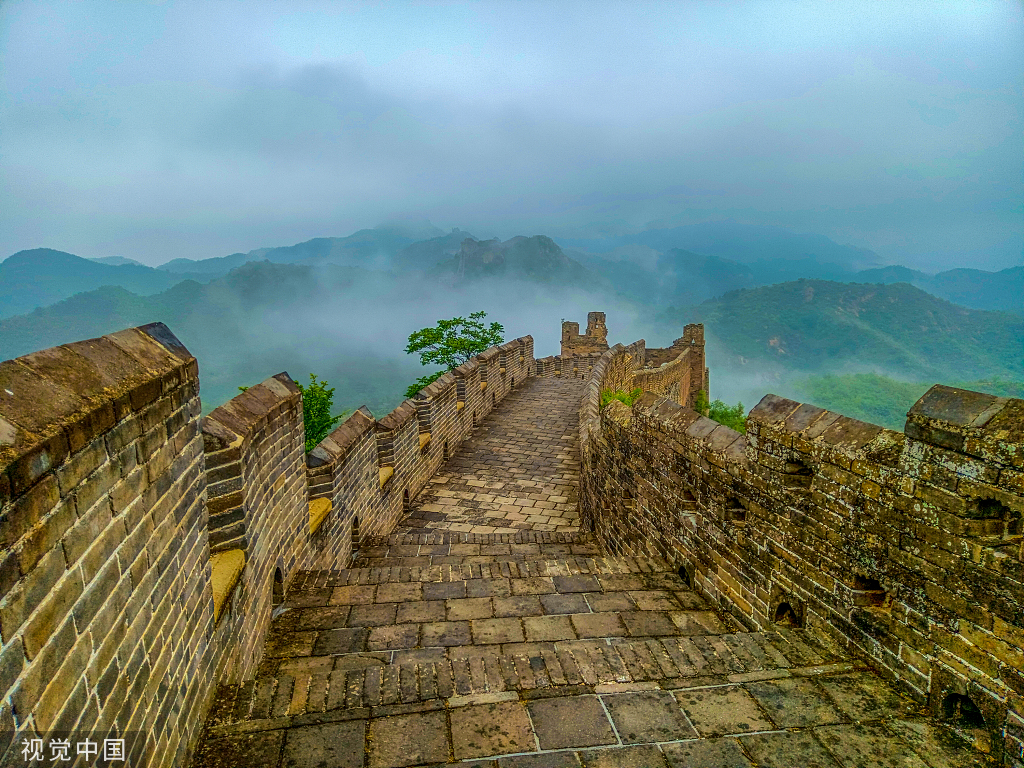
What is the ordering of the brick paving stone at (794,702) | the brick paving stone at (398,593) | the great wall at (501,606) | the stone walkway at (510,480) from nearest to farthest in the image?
the great wall at (501,606)
the brick paving stone at (794,702)
the brick paving stone at (398,593)
the stone walkway at (510,480)

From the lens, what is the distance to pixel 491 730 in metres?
2.54

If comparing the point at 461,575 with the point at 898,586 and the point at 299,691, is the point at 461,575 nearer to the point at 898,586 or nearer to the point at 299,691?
the point at 299,691

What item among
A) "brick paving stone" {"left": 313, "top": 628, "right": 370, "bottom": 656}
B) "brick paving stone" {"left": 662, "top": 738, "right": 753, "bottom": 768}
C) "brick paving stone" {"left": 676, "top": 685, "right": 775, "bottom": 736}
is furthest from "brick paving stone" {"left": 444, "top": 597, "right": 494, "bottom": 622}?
"brick paving stone" {"left": 662, "top": 738, "right": 753, "bottom": 768}

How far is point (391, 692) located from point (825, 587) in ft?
8.19

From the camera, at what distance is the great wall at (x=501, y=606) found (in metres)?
1.67

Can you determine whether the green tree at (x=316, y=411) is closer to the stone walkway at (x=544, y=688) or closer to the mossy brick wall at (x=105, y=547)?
the stone walkway at (x=544, y=688)

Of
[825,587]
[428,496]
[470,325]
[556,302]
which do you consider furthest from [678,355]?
[556,302]

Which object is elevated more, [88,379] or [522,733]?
[88,379]

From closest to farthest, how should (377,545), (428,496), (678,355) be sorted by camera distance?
1. (377,545)
2. (428,496)
3. (678,355)

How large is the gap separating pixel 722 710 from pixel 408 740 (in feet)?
4.72

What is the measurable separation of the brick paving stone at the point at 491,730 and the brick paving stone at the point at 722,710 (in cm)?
77

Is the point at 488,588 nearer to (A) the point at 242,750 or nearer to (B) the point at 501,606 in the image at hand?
(B) the point at 501,606

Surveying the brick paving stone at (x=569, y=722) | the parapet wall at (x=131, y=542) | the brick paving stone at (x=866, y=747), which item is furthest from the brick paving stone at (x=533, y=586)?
the brick paving stone at (x=866, y=747)

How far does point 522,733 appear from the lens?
8.29ft
